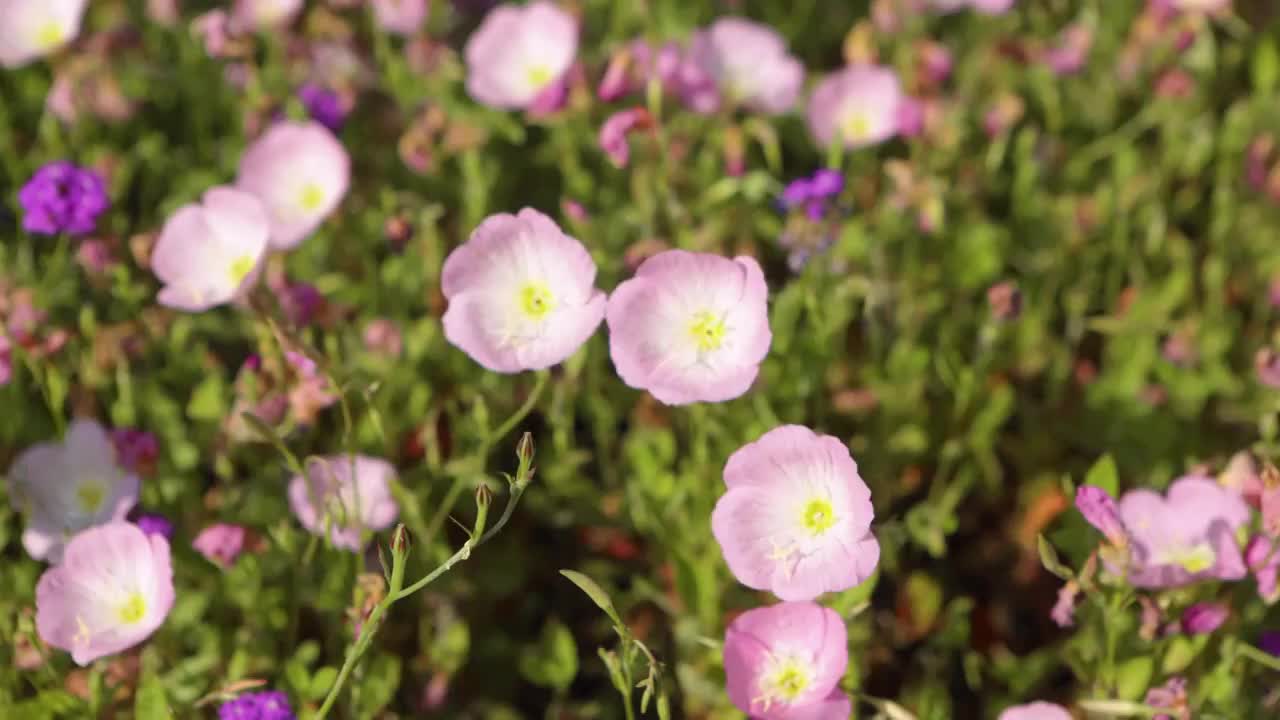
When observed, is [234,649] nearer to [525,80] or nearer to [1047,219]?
[525,80]

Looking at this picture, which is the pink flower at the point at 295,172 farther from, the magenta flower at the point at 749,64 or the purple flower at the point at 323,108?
the magenta flower at the point at 749,64

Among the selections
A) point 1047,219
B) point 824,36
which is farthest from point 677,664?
point 824,36

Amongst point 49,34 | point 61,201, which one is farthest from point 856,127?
point 49,34

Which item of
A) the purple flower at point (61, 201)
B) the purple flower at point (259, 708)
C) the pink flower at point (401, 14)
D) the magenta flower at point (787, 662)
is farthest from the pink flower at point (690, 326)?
the pink flower at point (401, 14)

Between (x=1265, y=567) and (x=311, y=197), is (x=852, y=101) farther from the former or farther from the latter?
(x=1265, y=567)

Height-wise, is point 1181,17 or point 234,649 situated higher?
point 1181,17

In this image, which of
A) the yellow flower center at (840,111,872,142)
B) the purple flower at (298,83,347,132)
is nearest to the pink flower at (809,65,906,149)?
the yellow flower center at (840,111,872,142)

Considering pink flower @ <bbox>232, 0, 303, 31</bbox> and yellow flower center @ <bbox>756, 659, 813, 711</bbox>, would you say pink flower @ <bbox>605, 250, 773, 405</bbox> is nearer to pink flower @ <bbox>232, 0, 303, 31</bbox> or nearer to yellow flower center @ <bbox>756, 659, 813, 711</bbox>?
yellow flower center @ <bbox>756, 659, 813, 711</bbox>
